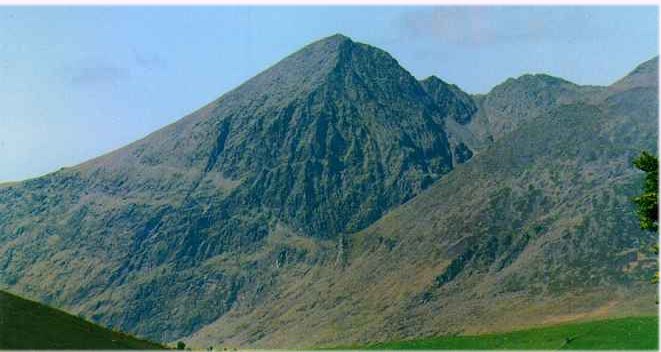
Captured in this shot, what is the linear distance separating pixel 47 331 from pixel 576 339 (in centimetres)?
5863

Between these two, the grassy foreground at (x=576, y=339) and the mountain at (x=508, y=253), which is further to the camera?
the mountain at (x=508, y=253)

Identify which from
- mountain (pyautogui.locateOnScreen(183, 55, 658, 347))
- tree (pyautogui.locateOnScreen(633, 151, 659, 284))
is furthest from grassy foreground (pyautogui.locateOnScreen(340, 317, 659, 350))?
tree (pyautogui.locateOnScreen(633, 151, 659, 284))

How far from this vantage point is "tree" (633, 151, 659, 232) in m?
43.4

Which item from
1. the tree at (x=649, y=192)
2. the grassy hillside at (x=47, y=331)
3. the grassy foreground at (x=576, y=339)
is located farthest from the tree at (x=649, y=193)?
the grassy hillside at (x=47, y=331)

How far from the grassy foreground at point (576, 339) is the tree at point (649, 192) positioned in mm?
22796

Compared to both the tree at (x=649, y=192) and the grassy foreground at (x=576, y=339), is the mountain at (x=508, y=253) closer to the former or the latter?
the grassy foreground at (x=576, y=339)

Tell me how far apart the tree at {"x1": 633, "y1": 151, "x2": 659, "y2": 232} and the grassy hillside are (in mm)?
26440

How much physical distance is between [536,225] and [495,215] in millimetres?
12089

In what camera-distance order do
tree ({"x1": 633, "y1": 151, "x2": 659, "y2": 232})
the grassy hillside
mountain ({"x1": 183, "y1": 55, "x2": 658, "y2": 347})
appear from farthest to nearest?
1. mountain ({"x1": 183, "y1": 55, "x2": 658, "y2": 347})
2. tree ({"x1": 633, "y1": 151, "x2": 659, "y2": 232})
3. the grassy hillside

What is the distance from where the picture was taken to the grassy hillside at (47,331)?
133 ft

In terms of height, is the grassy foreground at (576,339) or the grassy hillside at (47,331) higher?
the grassy hillside at (47,331)

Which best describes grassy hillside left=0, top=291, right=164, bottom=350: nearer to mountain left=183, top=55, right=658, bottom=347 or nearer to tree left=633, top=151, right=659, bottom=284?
tree left=633, top=151, right=659, bottom=284

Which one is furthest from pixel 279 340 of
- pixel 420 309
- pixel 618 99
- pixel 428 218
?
pixel 618 99

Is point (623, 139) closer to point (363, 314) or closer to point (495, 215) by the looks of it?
point (495, 215)
